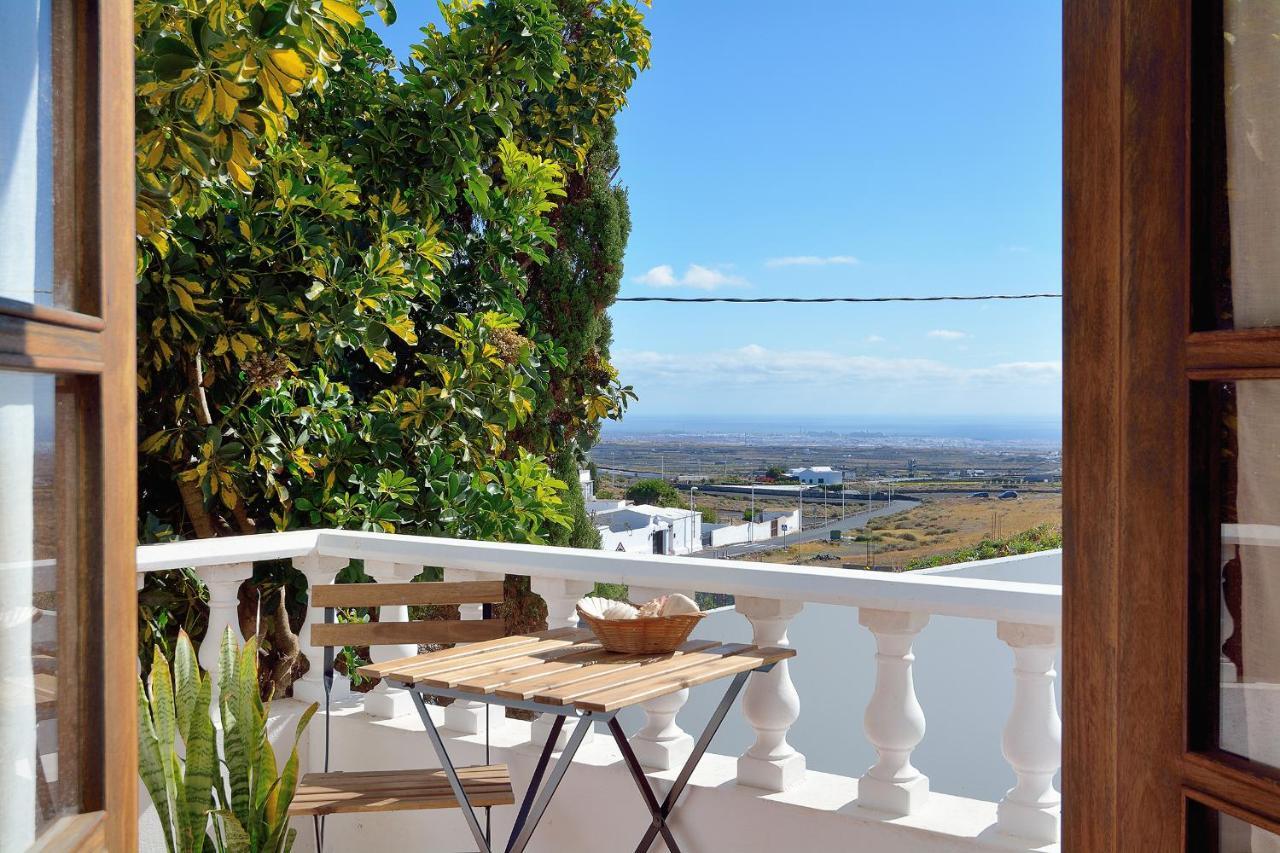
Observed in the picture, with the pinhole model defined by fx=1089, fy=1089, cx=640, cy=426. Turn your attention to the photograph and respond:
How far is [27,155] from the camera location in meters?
0.87

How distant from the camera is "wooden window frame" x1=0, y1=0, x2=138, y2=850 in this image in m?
0.92

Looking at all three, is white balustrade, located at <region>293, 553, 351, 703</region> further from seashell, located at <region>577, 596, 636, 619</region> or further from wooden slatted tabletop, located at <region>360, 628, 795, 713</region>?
seashell, located at <region>577, 596, 636, 619</region>

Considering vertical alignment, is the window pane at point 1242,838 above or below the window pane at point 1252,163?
below

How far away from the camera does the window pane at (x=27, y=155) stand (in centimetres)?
84

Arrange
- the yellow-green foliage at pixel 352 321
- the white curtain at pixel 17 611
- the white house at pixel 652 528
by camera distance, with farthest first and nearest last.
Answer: the white house at pixel 652 528 → the yellow-green foliage at pixel 352 321 → the white curtain at pixel 17 611

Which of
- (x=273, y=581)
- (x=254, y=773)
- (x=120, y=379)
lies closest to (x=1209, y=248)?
(x=120, y=379)

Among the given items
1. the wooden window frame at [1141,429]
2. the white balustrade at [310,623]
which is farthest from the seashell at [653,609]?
the white balustrade at [310,623]

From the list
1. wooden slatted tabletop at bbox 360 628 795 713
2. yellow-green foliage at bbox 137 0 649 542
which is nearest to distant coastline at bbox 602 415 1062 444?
yellow-green foliage at bbox 137 0 649 542

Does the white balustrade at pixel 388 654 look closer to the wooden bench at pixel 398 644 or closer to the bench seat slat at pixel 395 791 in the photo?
the wooden bench at pixel 398 644

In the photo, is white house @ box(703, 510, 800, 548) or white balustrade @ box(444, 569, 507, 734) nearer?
white balustrade @ box(444, 569, 507, 734)

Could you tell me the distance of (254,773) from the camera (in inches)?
96.0

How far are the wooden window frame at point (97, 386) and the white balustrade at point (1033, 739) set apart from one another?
1657 mm

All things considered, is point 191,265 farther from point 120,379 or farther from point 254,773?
point 120,379

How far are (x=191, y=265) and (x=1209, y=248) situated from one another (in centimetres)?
356
